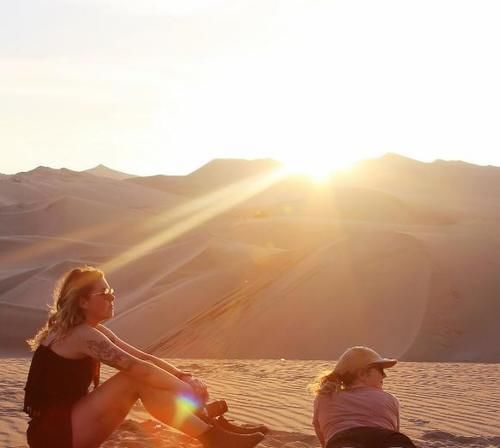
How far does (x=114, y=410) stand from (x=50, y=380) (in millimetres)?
442

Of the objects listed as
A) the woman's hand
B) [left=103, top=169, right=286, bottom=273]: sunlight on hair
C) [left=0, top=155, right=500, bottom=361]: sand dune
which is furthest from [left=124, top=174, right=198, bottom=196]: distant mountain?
the woman's hand

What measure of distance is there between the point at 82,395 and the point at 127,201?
194 ft

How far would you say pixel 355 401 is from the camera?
436 centimetres

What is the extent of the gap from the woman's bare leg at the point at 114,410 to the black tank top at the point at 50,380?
12 centimetres

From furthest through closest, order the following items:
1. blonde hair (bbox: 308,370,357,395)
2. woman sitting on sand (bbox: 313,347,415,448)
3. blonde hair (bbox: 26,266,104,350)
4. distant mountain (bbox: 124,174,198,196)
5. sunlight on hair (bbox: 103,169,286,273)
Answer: distant mountain (bbox: 124,174,198,196) < sunlight on hair (bbox: 103,169,286,273) < blonde hair (bbox: 26,266,104,350) < blonde hair (bbox: 308,370,357,395) < woman sitting on sand (bbox: 313,347,415,448)

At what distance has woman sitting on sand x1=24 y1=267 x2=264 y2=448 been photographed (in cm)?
452

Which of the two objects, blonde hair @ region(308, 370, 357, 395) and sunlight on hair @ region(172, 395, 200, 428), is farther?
sunlight on hair @ region(172, 395, 200, 428)

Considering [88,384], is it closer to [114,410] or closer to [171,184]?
[114,410]

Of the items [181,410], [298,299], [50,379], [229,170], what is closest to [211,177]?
[229,170]

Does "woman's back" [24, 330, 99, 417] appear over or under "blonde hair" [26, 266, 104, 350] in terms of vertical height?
under

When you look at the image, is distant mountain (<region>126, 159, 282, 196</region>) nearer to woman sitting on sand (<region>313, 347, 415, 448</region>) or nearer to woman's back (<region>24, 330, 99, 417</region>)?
woman's back (<region>24, 330, 99, 417</region>)

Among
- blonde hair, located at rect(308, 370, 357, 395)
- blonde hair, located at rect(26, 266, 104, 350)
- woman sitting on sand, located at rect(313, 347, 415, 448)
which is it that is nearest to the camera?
woman sitting on sand, located at rect(313, 347, 415, 448)

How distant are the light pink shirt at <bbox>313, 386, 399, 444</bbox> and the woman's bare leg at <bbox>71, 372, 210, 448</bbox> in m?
0.76

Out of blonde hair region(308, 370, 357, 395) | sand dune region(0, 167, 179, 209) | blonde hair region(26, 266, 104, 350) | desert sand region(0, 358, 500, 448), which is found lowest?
desert sand region(0, 358, 500, 448)
